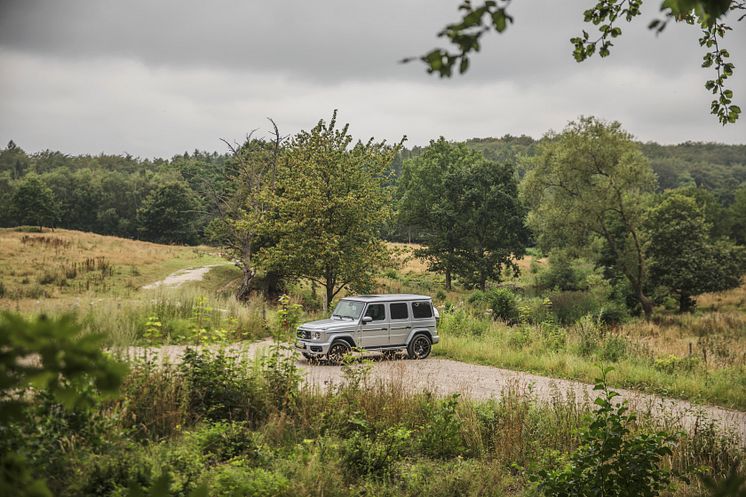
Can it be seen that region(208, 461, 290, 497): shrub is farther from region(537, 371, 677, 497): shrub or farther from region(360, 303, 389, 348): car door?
region(360, 303, 389, 348): car door

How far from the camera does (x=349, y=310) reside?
16.3 m

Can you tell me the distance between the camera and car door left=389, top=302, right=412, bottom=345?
1628 cm

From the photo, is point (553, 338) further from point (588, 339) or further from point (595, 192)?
point (595, 192)

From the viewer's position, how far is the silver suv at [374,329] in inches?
599

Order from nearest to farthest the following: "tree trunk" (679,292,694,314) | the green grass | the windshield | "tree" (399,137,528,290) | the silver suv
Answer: the green grass, the silver suv, the windshield, "tree trunk" (679,292,694,314), "tree" (399,137,528,290)

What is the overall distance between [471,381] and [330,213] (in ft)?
41.4

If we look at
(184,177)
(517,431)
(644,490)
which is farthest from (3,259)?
(184,177)

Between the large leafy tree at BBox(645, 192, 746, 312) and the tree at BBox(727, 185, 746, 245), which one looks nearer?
the large leafy tree at BBox(645, 192, 746, 312)

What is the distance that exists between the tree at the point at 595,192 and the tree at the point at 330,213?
738 inches

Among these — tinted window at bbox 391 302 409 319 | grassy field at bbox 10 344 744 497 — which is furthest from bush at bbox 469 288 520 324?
grassy field at bbox 10 344 744 497

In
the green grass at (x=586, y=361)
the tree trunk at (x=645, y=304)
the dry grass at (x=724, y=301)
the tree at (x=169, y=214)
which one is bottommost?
the dry grass at (x=724, y=301)

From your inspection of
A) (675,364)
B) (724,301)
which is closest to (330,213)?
(675,364)

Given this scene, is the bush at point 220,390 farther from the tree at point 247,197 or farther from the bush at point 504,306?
the bush at point 504,306

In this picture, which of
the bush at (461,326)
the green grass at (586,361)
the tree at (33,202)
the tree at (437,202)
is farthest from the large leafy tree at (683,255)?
the tree at (33,202)
